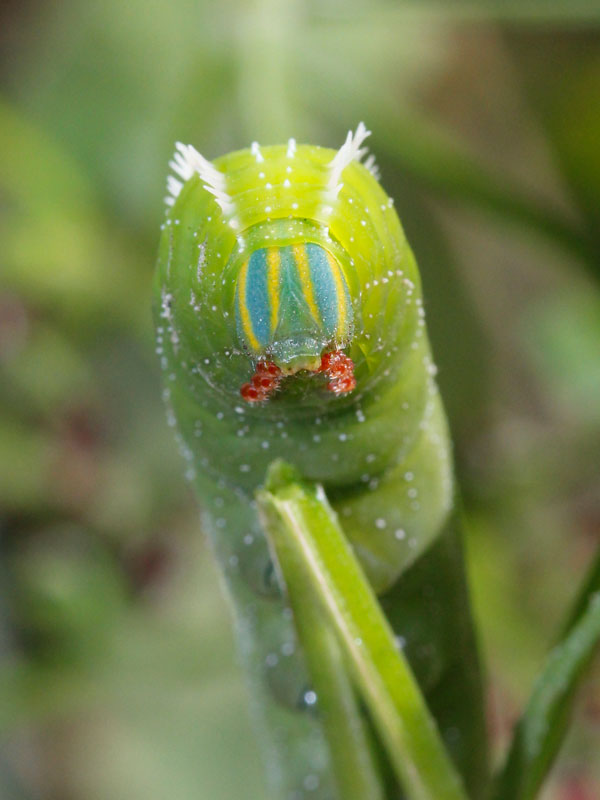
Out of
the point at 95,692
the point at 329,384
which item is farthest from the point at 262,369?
the point at 95,692

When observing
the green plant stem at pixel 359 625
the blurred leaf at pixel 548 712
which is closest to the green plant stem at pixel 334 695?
the green plant stem at pixel 359 625

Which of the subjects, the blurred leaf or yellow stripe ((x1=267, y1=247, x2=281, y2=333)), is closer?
yellow stripe ((x1=267, y1=247, x2=281, y2=333))

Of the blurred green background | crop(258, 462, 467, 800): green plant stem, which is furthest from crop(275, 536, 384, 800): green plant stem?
the blurred green background

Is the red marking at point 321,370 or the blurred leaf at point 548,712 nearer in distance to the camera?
the red marking at point 321,370

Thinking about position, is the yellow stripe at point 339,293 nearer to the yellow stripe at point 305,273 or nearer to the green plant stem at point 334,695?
the yellow stripe at point 305,273

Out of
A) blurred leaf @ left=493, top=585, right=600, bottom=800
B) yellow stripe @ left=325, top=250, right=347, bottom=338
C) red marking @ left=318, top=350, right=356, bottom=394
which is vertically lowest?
blurred leaf @ left=493, top=585, right=600, bottom=800

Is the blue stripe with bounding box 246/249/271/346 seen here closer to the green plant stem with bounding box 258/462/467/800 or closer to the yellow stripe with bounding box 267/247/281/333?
the yellow stripe with bounding box 267/247/281/333

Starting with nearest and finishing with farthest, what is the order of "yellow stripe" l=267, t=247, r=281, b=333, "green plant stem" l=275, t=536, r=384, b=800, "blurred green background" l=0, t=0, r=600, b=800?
"yellow stripe" l=267, t=247, r=281, b=333 → "green plant stem" l=275, t=536, r=384, b=800 → "blurred green background" l=0, t=0, r=600, b=800
